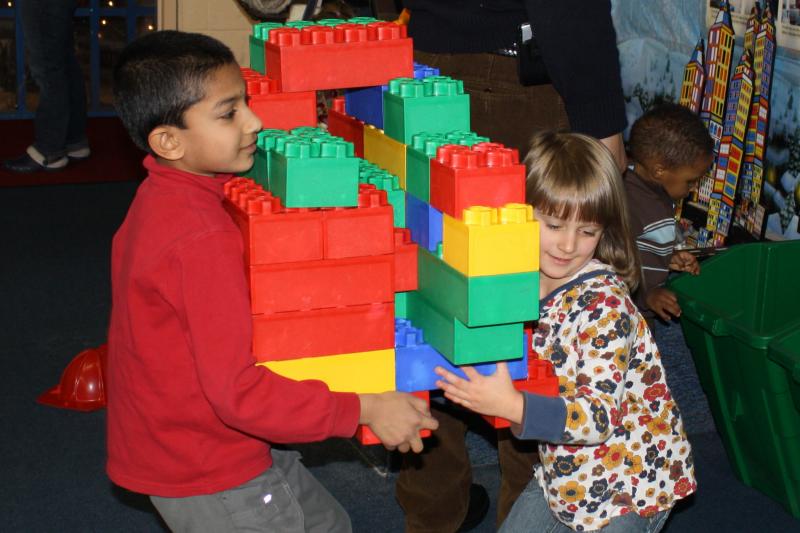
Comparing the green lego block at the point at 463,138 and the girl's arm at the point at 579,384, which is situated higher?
the green lego block at the point at 463,138

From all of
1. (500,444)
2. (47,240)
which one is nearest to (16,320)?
(47,240)

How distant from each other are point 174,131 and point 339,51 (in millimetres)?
294

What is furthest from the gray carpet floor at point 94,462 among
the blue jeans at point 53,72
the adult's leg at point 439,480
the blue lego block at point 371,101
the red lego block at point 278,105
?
the blue jeans at point 53,72

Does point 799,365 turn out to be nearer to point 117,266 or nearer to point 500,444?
point 500,444

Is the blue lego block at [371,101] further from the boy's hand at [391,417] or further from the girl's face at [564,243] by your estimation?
the boy's hand at [391,417]

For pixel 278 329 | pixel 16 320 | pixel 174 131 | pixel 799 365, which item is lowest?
pixel 16 320

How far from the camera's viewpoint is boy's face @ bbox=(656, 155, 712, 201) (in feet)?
9.96

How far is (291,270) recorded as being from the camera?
60.6 inches

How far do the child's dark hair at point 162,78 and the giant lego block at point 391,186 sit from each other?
274 mm

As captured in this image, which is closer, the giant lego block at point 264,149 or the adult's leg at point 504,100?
the giant lego block at point 264,149

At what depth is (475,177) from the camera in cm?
151

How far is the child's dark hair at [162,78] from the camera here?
162 cm

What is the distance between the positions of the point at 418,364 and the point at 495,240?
0.27 metres

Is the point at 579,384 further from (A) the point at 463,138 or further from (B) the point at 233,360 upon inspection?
(B) the point at 233,360
